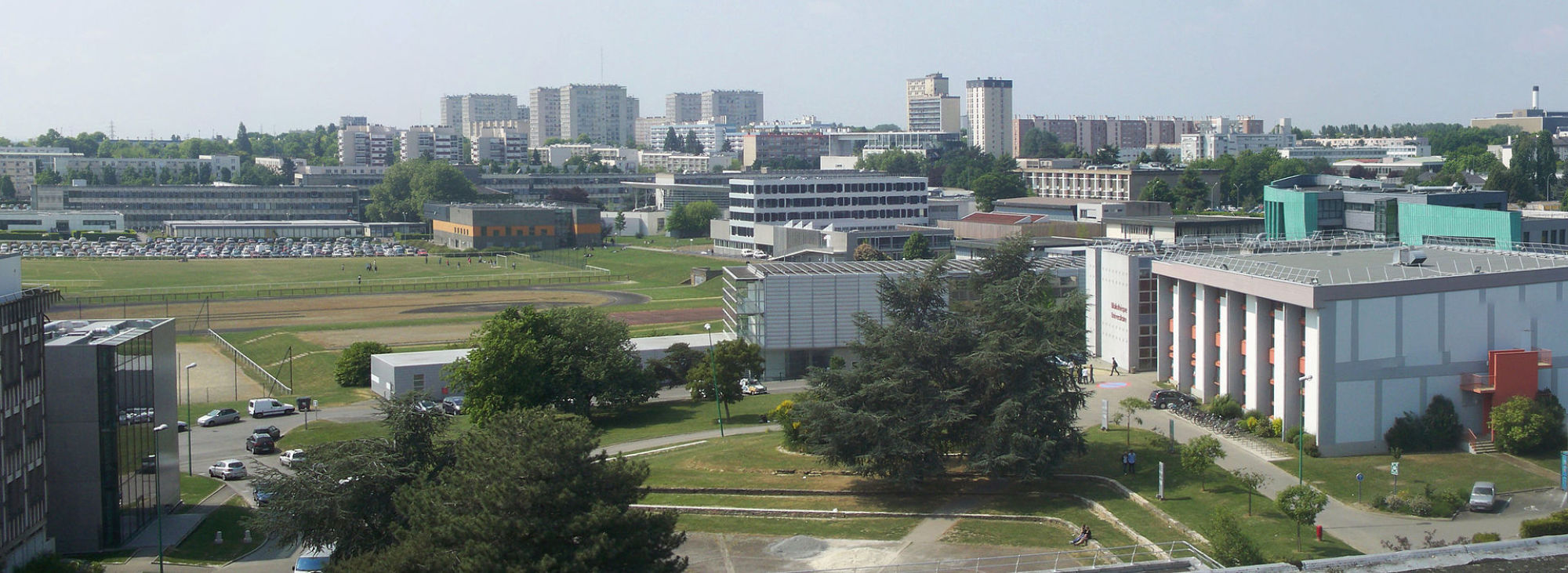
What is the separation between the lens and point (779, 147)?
610 ft

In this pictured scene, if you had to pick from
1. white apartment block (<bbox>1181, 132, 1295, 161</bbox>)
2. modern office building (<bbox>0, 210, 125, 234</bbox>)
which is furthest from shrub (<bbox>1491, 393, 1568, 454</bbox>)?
white apartment block (<bbox>1181, 132, 1295, 161</bbox>)

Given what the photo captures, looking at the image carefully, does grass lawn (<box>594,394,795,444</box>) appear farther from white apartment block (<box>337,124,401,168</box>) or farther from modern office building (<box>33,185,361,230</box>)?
white apartment block (<box>337,124,401,168</box>)

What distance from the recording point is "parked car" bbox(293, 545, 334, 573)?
75.3 feet

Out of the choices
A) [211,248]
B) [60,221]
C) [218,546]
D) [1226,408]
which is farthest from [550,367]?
[60,221]

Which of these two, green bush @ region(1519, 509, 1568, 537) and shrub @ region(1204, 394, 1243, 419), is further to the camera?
shrub @ region(1204, 394, 1243, 419)

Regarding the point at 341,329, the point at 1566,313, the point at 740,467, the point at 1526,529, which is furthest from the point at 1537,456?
the point at 341,329

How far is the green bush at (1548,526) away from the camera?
21.3 metres

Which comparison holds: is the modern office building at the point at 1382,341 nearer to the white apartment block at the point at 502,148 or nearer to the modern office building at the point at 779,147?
the modern office building at the point at 779,147

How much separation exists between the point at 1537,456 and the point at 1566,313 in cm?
427

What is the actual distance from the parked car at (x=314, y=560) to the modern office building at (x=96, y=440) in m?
4.87

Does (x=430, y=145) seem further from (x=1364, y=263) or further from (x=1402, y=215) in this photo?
(x=1364, y=263)

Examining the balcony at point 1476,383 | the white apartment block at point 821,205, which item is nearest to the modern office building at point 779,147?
the white apartment block at point 821,205

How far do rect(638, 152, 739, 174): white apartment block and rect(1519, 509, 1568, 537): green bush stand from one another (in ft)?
529

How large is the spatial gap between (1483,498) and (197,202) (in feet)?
406
